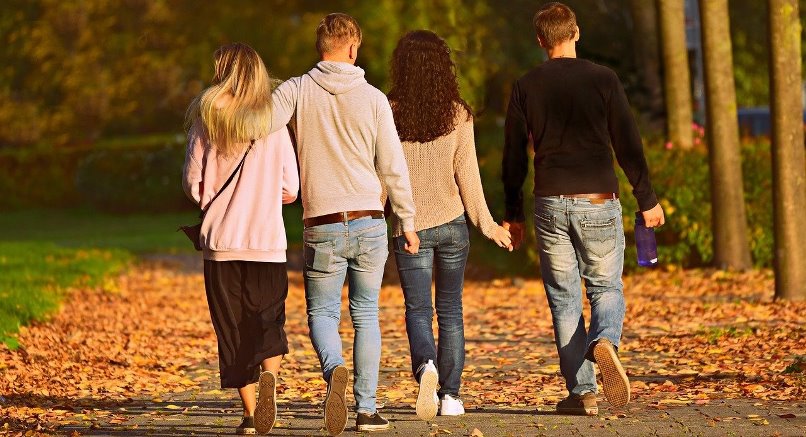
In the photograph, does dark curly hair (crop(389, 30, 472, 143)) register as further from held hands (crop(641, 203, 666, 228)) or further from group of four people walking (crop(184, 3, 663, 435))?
held hands (crop(641, 203, 666, 228))

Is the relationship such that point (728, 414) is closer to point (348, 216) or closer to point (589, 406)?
point (589, 406)

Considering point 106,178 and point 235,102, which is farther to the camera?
point 106,178

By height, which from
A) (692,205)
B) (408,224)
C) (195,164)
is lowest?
(692,205)

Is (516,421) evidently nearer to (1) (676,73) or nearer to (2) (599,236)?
(2) (599,236)

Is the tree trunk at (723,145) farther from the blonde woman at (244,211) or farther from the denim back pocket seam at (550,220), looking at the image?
the blonde woman at (244,211)

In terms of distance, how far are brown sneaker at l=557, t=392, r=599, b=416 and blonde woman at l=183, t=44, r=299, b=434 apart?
1367 mm

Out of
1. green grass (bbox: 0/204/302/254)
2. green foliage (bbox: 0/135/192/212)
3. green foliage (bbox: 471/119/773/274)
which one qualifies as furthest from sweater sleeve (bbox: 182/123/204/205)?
green foliage (bbox: 0/135/192/212)

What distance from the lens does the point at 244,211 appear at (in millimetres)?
6617

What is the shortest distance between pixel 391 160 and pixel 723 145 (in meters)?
8.50

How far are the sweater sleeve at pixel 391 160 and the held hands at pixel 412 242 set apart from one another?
0.13 m

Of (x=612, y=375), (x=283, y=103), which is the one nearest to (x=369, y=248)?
(x=283, y=103)

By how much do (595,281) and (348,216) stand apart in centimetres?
123

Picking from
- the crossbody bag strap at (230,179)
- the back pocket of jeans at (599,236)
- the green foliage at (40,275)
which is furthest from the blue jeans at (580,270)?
the green foliage at (40,275)

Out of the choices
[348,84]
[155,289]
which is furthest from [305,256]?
[155,289]
